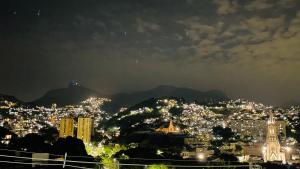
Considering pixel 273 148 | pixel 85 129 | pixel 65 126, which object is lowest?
pixel 273 148

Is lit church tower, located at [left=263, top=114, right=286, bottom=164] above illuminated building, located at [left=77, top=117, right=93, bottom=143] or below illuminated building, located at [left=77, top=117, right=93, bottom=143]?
below

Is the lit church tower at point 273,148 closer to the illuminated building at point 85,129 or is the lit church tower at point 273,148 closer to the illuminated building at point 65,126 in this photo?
the illuminated building at point 85,129

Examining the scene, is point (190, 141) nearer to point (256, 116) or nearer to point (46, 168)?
point (256, 116)

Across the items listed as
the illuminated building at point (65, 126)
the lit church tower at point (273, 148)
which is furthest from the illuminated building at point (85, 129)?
the lit church tower at point (273, 148)

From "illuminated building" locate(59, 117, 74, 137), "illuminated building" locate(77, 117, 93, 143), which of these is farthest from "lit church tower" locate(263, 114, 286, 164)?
"illuminated building" locate(59, 117, 74, 137)

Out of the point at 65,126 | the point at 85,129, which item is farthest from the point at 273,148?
the point at 65,126

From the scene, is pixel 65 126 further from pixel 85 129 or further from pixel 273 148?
pixel 273 148

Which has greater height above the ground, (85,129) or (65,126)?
(65,126)

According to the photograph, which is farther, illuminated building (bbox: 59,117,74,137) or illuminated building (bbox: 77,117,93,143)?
illuminated building (bbox: 59,117,74,137)

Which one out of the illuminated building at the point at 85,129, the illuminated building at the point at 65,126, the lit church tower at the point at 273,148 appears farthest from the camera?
the illuminated building at the point at 65,126

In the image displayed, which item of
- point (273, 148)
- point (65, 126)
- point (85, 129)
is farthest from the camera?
point (65, 126)

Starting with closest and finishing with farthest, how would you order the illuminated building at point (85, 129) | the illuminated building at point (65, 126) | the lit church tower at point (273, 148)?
the lit church tower at point (273, 148) < the illuminated building at point (85, 129) < the illuminated building at point (65, 126)

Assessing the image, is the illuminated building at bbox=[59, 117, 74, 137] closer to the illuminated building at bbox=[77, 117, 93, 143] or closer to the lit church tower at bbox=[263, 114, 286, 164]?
the illuminated building at bbox=[77, 117, 93, 143]
